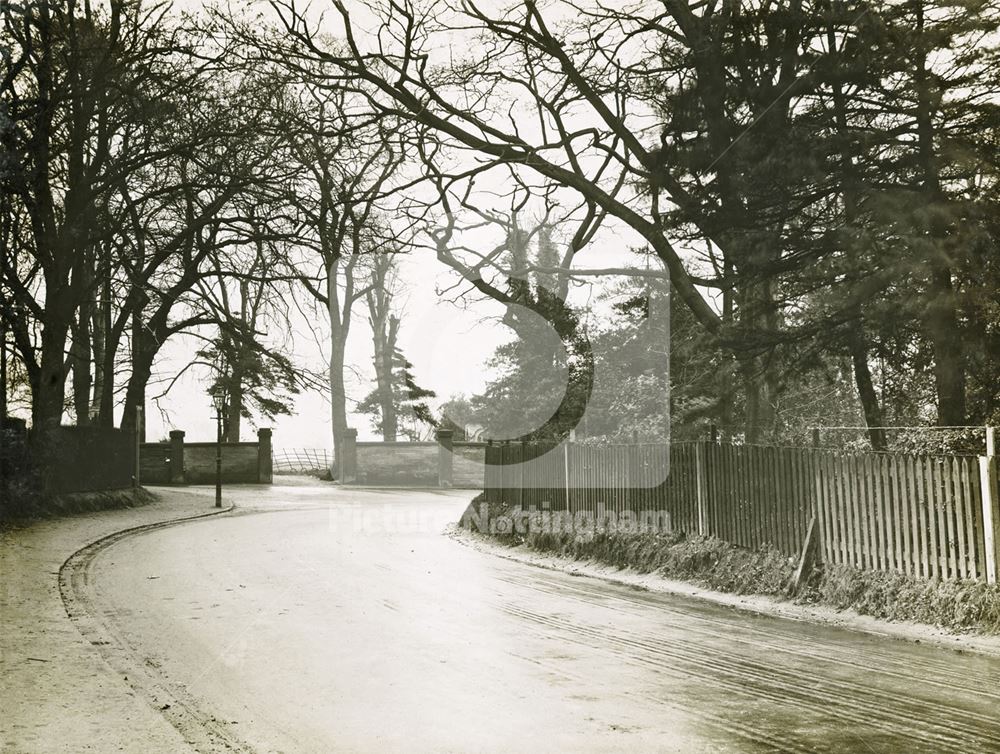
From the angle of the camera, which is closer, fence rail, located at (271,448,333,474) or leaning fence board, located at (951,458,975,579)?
leaning fence board, located at (951,458,975,579)

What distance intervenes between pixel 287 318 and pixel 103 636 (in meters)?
19.1

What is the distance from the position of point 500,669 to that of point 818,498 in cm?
582

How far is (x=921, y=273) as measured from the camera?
46.3ft

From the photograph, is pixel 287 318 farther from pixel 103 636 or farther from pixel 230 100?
pixel 103 636

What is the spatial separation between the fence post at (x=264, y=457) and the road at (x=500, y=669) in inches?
1278

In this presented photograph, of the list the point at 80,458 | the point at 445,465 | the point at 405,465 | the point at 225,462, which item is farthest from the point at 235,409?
the point at 80,458

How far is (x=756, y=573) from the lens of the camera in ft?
41.3

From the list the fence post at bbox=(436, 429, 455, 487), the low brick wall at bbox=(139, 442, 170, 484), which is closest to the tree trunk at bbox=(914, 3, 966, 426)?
the fence post at bbox=(436, 429, 455, 487)

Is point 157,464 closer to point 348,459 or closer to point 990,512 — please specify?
point 348,459

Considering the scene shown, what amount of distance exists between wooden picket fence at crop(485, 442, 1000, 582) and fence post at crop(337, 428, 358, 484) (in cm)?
3090

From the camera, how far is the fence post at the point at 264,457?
4662 cm

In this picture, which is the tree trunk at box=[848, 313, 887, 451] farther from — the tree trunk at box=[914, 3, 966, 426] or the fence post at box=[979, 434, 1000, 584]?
the fence post at box=[979, 434, 1000, 584]

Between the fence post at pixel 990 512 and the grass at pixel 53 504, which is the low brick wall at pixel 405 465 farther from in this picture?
the fence post at pixel 990 512

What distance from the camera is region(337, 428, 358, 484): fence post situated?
4884 centimetres
